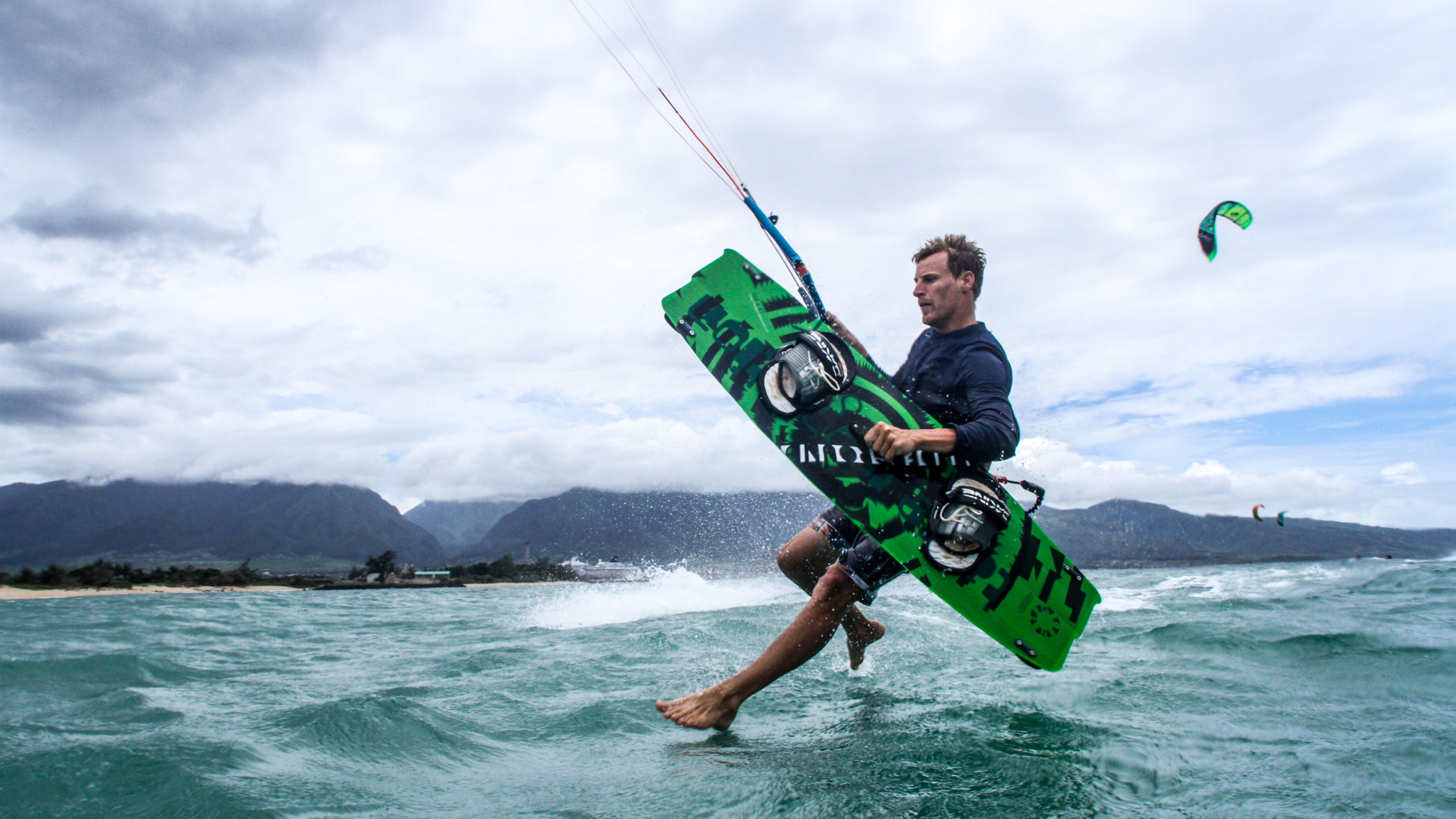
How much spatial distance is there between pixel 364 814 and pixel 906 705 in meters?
2.78

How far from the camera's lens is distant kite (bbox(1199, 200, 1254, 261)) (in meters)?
6.37

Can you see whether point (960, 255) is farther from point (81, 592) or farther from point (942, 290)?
point (81, 592)

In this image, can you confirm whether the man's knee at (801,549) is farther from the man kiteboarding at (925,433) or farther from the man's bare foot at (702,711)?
the man's bare foot at (702,711)

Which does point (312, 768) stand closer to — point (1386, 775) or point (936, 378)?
point (936, 378)

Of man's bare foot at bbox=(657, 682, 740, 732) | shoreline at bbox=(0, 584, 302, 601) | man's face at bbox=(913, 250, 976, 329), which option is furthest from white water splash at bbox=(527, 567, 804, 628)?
shoreline at bbox=(0, 584, 302, 601)

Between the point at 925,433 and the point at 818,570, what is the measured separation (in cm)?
161

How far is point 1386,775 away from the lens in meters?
2.45

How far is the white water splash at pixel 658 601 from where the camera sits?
37.8 ft

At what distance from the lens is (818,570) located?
481 cm

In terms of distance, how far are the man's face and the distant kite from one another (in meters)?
3.59

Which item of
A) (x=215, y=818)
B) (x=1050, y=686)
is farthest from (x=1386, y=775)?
(x=215, y=818)

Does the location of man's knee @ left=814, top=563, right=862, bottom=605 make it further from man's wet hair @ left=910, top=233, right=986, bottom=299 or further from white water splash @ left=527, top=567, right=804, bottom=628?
white water splash @ left=527, top=567, right=804, bottom=628

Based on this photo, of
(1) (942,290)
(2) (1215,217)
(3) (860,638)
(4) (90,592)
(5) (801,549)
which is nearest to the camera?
(1) (942,290)

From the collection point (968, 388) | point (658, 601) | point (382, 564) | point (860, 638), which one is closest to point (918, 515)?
point (968, 388)
